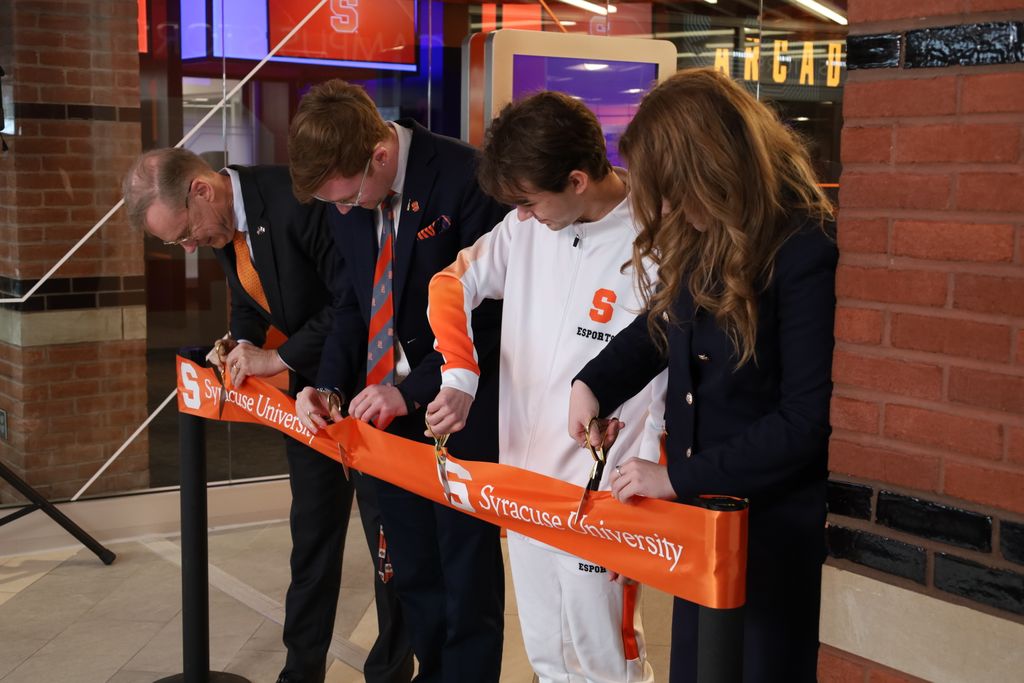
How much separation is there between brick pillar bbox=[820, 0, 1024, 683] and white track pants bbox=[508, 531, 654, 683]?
1.93ft

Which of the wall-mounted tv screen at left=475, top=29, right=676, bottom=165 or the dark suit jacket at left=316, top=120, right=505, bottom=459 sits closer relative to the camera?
the dark suit jacket at left=316, top=120, right=505, bottom=459

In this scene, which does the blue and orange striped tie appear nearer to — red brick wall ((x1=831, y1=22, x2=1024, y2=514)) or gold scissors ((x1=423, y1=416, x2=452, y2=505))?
gold scissors ((x1=423, y1=416, x2=452, y2=505))

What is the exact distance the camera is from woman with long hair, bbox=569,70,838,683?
1576mm

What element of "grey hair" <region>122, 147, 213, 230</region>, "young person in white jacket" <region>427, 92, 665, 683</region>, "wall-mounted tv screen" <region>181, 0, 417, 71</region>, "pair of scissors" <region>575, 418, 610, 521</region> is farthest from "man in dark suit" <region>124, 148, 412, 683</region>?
"wall-mounted tv screen" <region>181, 0, 417, 71</region>

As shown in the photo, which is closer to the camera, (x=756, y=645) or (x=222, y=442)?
(x=756, y=645)

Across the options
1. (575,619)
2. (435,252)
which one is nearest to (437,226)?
(435,252)

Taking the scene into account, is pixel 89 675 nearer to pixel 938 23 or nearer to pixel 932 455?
pixel 932 455

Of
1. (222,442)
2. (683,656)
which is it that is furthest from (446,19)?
(683,656)

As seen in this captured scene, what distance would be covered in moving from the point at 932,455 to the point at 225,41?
12.7ft

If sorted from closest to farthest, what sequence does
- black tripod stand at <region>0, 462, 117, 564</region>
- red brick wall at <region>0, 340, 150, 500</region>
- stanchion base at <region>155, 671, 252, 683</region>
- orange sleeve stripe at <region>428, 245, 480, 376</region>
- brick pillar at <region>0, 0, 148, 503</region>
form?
orange sleeve stripe at <region>428, 245, 480, 376</region> → stanchion base at <region>155, 671, 252, 683</region> → black tripod stand at <region>0, 462, 117, 564</region> → brick pillar at <region>0, 0, 148, 503</region> → red brick wall at <region>0, 340, 150, 500</region>

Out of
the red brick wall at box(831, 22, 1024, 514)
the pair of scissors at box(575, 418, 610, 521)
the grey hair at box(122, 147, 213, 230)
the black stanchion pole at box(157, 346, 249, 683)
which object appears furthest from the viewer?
the black stanchion pole at box(157, 346, 249, 683)

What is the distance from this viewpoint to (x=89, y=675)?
10.9 ft

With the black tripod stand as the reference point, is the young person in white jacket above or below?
above

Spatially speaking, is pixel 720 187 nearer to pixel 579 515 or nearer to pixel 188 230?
pixel 579 515
